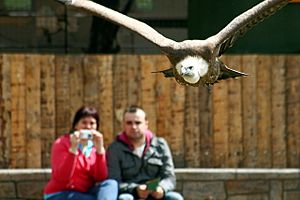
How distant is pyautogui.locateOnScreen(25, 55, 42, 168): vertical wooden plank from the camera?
8.48 m

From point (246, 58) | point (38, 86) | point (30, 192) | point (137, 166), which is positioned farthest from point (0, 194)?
point (246, 58)

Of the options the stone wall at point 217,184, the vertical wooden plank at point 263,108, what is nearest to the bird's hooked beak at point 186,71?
the stone wall at point 217,184

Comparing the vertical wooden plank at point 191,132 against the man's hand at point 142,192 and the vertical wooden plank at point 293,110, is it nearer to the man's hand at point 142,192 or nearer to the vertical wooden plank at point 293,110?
the vertical wooden plank at point 293,110

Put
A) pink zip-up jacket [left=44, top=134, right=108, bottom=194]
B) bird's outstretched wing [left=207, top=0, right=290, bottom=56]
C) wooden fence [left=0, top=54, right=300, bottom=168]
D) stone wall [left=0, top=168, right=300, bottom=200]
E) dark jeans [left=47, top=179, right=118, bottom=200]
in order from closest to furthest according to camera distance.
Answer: bird's outstretched wing [left=207, top=0, right=290, bottom=56], dark jeans [left=47, top=179, right=118, bottom=200], pink zip-up jacket [left=44, top=134, right=108, bottom=194], stone wall [left=0, top=168, right=300, bottom=200], wooden fence [left=0, top=54, right=300, bottom=168]

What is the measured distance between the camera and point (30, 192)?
8.37 meters

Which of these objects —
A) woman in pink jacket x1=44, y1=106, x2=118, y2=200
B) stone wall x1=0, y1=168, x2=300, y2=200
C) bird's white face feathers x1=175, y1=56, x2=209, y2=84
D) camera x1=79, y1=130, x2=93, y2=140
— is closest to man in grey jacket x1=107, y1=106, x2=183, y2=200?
woman in pink jacket x1=44, y1=106, x2=118, y2=200

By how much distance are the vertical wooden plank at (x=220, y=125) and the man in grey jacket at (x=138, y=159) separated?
1.21 meters

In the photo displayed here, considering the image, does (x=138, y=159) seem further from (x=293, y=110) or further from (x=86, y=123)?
(x=293, y=110)

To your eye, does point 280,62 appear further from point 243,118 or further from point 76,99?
point 76,99

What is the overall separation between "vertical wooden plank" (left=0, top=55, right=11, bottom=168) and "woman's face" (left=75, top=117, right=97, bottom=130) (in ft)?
4.21

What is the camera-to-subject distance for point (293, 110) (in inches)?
342

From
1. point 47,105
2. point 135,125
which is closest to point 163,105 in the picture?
point 47,105

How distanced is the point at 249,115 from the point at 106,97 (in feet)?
3.57

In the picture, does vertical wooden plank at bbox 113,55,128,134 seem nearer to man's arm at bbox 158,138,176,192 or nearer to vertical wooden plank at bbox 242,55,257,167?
vertical wooden plank at bbox 242,55,257,167
